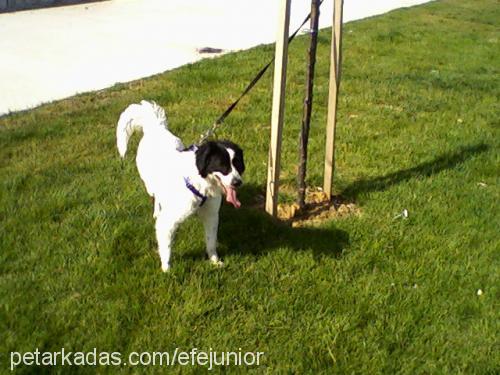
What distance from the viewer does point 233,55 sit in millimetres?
9773

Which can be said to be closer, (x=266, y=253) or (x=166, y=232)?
(x=166, y=232)

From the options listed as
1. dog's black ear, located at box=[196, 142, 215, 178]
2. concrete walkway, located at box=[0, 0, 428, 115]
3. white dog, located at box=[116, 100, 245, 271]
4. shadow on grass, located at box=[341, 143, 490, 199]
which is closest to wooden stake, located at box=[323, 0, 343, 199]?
shadow on grass, located at box=[341, 143, 490, 199]

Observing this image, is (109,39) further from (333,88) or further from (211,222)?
(211,222)

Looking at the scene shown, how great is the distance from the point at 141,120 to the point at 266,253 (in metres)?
1.48

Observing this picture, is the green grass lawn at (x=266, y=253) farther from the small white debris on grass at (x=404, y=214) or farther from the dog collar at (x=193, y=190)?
the dog collar at (x=193, y=190)

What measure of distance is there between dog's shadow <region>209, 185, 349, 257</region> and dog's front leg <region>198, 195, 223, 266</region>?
6.0 inches

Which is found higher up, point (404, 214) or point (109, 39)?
point (109, 39)

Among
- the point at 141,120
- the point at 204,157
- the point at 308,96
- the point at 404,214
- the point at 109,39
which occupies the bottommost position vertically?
the point at 404,214

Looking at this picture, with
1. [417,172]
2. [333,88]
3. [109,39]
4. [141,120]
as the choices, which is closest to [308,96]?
[333,88]

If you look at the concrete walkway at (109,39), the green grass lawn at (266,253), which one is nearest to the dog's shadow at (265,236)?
the green grass lawn at (266,253)

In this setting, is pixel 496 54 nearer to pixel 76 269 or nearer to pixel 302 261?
pixel 302 261

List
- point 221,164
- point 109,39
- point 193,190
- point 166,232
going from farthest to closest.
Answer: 1. point 109,39
2. point 166,232
3. point 193,190
4. point 221,164

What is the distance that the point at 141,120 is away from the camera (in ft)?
14.8

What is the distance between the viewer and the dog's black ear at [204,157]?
3.32 m
